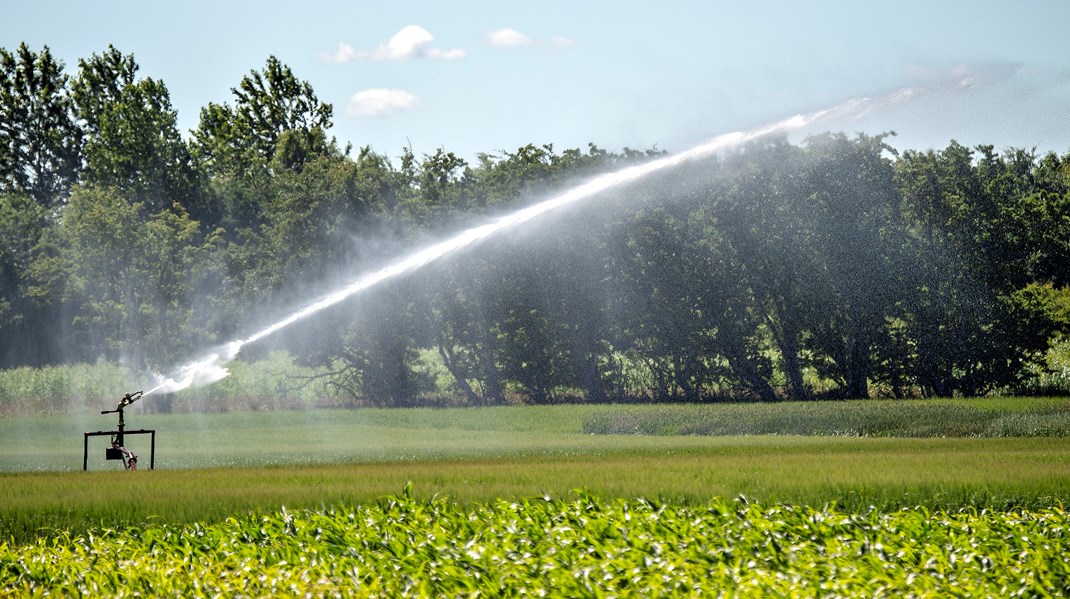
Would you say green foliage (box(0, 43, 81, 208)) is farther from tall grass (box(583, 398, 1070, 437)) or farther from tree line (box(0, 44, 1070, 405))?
tall grass (box(583, 398, 1070, 437))

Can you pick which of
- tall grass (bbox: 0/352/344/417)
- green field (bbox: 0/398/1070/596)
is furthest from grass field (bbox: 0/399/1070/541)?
tall grass (bbox: 0/352/344/417)

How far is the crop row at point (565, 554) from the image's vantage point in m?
11.2

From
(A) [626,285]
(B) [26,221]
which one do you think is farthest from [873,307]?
(B) [26,221]

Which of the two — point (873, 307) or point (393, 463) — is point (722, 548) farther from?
point (873, 307)

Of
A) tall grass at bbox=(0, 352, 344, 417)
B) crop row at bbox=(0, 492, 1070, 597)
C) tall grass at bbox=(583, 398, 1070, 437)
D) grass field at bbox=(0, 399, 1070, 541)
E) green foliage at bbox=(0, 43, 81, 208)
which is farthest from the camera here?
green foliage at bbox=(0, 43, 81, 208)

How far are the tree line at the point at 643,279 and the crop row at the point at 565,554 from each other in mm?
38057

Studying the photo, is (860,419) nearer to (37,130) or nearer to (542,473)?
(542,473)

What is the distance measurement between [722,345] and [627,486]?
3909 cm

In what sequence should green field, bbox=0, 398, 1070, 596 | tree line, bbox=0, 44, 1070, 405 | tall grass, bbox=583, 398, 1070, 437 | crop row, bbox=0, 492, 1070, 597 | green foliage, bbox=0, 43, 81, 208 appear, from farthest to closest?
1. green foliage, bbox=0, 43, 81, 208
2. tree line, bbox=0, 44, 1070, 405
3. tall grass, bbox=583, 398, 1070, 437
4. green field, bbox=0, 398, 1070, 596
5. crop row, bbox=0, 492, 1070, 597

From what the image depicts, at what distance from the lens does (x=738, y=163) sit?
53156mm

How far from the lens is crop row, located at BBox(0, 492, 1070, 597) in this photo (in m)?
11.2

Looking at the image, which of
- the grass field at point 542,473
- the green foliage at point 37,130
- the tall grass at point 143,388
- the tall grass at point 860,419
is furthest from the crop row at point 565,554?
the green foliage at point 37,130

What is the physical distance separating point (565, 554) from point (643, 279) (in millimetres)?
44200

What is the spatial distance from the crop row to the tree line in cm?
3806
